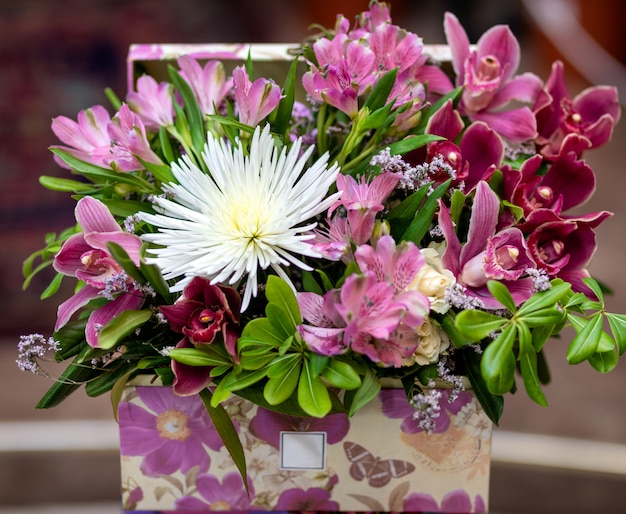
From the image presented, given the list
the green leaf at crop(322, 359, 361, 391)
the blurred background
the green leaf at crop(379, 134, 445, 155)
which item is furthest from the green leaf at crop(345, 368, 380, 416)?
the blurred background

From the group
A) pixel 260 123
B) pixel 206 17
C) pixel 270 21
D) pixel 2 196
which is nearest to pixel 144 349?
pixel 260 123

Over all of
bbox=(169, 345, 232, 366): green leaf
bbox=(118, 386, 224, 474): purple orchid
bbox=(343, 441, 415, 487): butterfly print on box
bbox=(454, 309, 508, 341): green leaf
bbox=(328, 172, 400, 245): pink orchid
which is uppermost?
bbox=(328, 172, 400, 245): pink orchid

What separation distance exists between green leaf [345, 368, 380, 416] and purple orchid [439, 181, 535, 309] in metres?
0.12

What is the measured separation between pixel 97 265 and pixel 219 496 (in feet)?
0.95

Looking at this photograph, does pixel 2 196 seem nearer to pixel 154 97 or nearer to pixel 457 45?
pixel 154 97

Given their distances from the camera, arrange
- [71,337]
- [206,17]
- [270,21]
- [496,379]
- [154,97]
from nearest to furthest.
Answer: [496,379] < [71,337] < [154,97] < [206,17] < [270,21]

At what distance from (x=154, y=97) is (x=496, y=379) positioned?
481mm

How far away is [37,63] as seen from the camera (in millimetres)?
2197

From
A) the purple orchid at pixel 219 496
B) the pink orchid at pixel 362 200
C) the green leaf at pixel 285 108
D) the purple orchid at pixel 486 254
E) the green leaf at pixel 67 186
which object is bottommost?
the purple orchid at pixel 219 496

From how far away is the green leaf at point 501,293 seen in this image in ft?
1.92

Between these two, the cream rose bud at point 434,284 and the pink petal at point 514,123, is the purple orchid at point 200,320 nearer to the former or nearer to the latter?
the cream rose bud at point 434,284

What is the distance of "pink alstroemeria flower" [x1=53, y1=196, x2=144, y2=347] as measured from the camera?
2.03 ft

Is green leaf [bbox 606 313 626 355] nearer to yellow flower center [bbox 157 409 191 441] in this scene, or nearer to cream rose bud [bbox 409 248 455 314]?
cream rose bud [bbox 409 248 455 314]

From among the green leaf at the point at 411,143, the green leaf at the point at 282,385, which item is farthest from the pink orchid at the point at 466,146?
the green leaf at the point at 282,385
